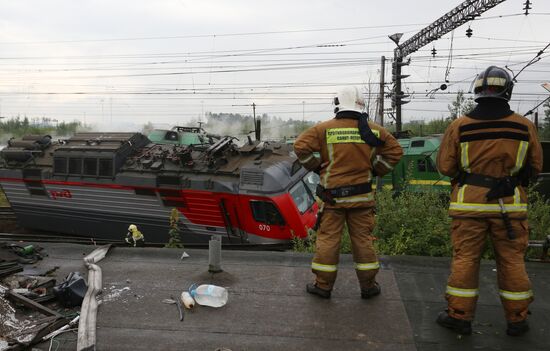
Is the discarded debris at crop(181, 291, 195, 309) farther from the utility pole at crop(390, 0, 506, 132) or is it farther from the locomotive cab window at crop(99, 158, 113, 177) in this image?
the utility pole at crop(390, 0, 506, 132)

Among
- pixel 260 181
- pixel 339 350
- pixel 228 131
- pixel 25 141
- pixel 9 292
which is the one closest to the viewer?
pixel 339 350

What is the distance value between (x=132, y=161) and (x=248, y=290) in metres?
7.95

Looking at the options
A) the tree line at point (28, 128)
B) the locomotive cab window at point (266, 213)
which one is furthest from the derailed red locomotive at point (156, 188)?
the tree line at point (28, 128)

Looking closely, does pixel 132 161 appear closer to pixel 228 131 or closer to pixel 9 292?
pixel 9 292

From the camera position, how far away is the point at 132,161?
37.0 ft

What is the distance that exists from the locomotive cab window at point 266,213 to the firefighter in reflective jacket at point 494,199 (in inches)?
239

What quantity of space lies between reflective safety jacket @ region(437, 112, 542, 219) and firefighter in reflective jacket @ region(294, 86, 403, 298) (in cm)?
73

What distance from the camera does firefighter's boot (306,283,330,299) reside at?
3902 millimetres

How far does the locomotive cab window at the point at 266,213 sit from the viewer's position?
924cm

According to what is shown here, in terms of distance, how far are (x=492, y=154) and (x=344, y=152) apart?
3.64ft

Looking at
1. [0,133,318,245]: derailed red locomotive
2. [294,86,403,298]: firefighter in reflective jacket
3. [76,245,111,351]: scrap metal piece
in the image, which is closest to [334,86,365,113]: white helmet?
[294,86,403,298]: firefighter in reflective jacket

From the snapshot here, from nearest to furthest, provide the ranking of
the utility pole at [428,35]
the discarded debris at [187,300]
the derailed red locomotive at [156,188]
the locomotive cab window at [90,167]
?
the discarded debris at [187,300]
the derailed red locomotive at [156,188]
the locomotive cab window at [90,167]
the utility pole at [428,35]

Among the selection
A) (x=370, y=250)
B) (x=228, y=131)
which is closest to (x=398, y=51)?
(x=228, y=131)

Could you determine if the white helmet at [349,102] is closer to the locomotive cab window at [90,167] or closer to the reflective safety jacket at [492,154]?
the reflective safety jacket at [492,154]
